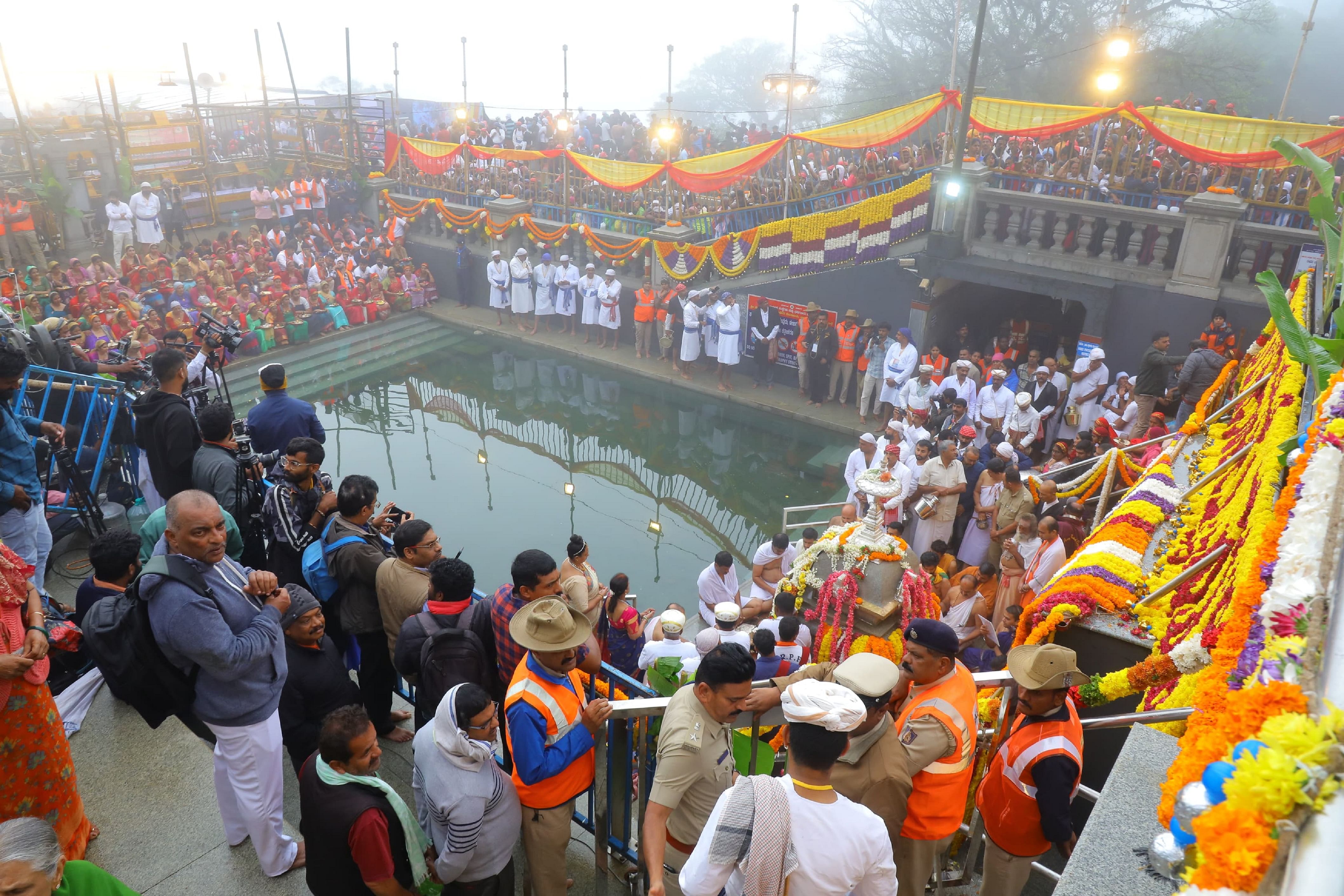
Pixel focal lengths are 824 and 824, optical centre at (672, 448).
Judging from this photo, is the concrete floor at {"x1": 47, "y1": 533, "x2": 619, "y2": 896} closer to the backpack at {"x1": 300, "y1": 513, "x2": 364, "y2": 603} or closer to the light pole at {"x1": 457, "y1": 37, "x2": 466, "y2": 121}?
the backpack at {"x1": 300, "y1": 513, "x2": 364, "y2": 603}

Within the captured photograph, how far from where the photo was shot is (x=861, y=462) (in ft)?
28.3

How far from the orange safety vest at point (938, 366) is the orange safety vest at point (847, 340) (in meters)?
1.00

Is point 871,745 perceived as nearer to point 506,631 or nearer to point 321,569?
point 506,631

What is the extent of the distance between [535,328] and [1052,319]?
9.44 metres

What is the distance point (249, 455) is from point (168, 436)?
491 millimetres

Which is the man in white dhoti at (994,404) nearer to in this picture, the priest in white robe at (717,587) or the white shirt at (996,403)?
the white shirt at (996,403)

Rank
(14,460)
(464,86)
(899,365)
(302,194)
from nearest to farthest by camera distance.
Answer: (14,460)
(899,365)
(302,194)
(464,86)

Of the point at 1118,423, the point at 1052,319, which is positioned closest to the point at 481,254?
the point at 1052,319

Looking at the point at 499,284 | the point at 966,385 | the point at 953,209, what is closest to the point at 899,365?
the point at 966,385

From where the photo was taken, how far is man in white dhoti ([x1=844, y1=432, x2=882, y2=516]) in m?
7.76

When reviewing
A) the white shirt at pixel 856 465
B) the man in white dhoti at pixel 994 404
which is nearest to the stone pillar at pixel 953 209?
the man in white dhoti at pixel 994 404

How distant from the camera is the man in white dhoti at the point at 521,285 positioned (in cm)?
1559

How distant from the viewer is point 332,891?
8.69ft

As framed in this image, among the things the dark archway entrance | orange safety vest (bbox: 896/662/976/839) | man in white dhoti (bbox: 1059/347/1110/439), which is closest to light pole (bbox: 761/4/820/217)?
the dark archway entrance
